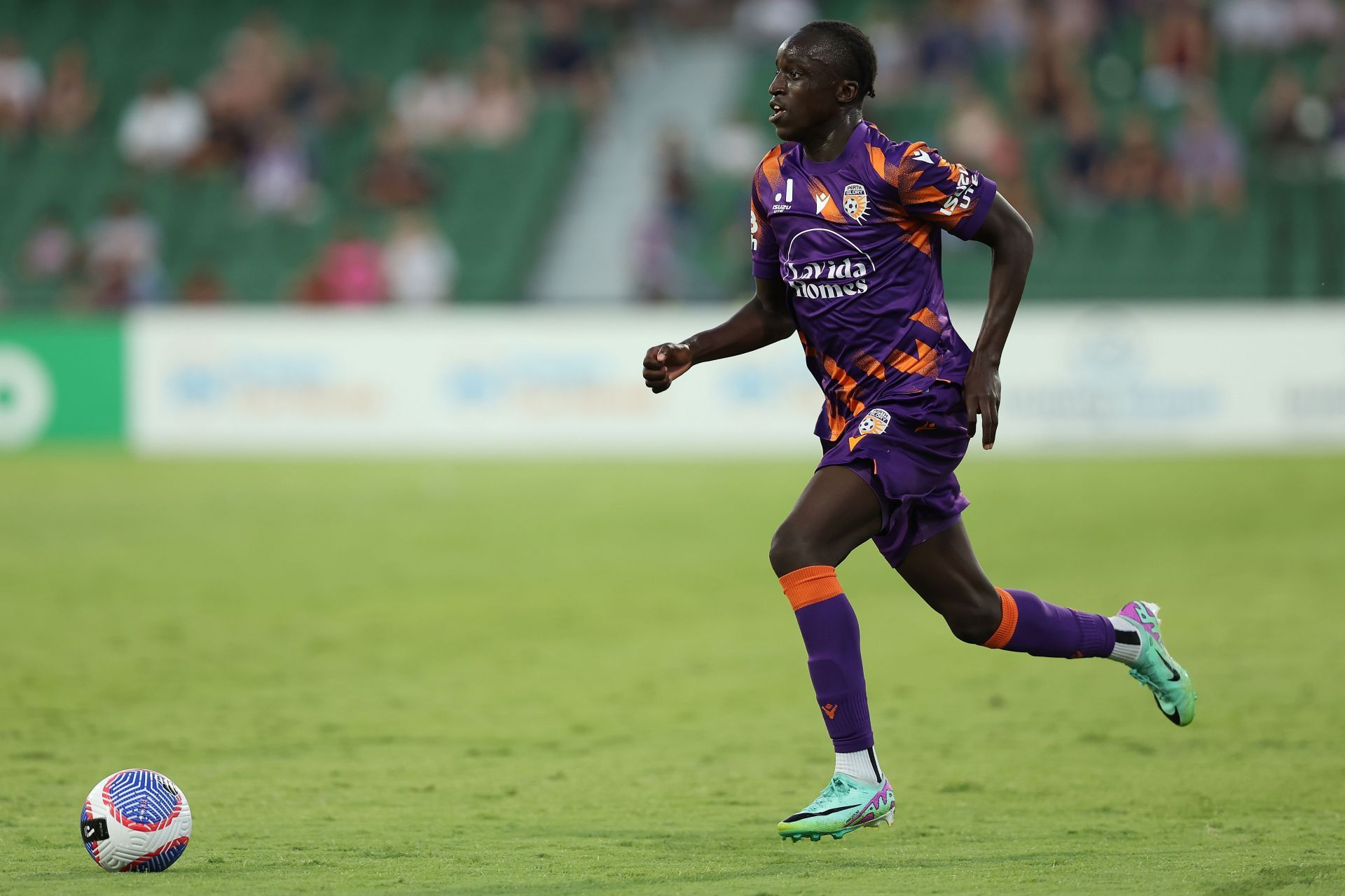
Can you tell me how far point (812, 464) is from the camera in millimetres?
17781

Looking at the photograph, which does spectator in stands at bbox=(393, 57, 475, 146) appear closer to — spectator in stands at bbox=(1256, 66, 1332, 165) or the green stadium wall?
the green stadium wall

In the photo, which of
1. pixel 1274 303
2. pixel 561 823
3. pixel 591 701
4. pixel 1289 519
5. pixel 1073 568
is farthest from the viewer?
pixel 1274 303

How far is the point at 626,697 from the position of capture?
27.1 feet

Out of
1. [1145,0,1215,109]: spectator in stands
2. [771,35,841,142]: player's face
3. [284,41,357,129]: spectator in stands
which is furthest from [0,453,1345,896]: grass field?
[284,41,357,129]: spectator in stands

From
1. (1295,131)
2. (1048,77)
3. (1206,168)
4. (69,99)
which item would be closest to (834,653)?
(1206,168)

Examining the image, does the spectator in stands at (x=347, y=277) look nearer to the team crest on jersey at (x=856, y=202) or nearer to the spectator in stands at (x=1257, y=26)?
the spectator in stands at (x=1257, y=26)

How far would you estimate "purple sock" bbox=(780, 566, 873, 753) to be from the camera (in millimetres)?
5344

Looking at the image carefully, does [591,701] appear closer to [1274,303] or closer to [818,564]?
[818,564]

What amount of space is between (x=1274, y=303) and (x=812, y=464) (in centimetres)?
493

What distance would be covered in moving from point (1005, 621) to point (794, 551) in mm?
903

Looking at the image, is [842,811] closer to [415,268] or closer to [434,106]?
[415,268]

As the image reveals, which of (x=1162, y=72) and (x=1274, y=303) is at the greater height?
(x=1162, y=72)

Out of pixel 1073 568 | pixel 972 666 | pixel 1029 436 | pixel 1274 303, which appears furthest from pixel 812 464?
pixel 972 666

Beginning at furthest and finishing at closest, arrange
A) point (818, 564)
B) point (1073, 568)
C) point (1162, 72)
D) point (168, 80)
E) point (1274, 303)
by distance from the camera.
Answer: point (168, 80) → point (1162, 72) → point (1274, 303) → point (1073, 568) → point (818, 564)
